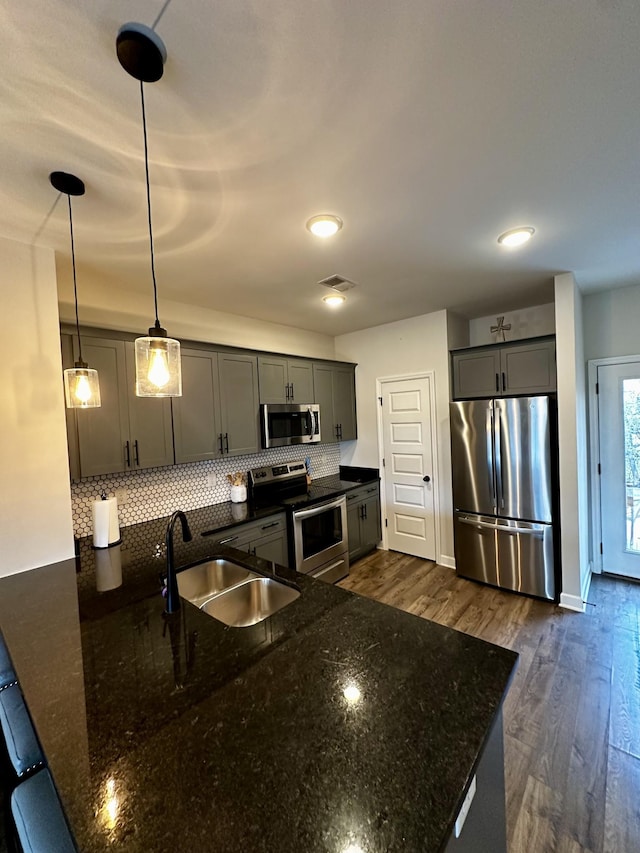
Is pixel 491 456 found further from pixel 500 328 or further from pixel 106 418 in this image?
pixel 106 418

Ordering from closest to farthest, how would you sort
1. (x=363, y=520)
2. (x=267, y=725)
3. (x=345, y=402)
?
(x=267, y=725) < (x=363, y=520) < (x=345, y=402)

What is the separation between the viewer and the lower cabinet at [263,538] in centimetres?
268

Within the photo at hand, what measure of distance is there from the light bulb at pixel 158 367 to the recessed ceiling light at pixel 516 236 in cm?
210

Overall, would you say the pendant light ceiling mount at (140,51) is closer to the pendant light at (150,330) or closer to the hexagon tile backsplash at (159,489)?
the pendant light at (150,330)

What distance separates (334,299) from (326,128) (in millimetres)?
1890

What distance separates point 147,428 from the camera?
8.39 ft

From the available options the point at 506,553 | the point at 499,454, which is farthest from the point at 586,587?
the point at 499,454

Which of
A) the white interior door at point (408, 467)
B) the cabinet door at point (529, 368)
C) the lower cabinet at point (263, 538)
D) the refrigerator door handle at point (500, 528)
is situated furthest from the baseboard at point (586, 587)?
the lower cabinet at point (263, 538)

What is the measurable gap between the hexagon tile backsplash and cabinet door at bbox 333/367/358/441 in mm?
969

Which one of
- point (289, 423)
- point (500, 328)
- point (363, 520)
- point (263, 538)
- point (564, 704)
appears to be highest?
point (500, 328)

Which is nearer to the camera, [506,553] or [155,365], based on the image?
[155,365]

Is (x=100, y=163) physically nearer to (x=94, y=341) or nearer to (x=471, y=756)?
(x=94, y=341)

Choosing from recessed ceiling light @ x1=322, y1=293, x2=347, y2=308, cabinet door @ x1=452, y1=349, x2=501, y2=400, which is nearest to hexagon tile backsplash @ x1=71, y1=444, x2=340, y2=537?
recessed ceiling light @ x1=322, y1=293, x2=347, y2=308

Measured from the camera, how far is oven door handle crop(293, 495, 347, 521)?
3.15 m
